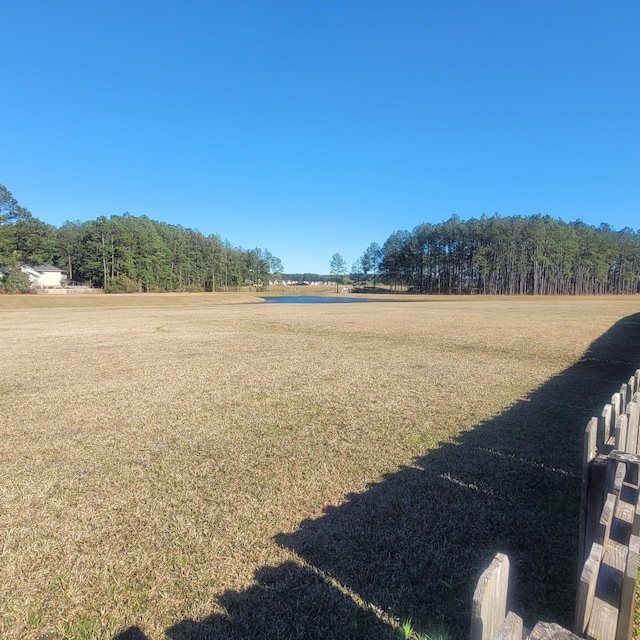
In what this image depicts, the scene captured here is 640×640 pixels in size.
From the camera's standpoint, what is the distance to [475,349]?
38.0ft

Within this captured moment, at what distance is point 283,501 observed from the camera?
332 cm

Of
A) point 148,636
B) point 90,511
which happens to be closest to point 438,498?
point 148,636

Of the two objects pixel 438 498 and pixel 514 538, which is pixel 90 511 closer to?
pixel 438 498

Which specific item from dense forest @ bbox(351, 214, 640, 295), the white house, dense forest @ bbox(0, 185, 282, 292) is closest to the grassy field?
dense forest @ bbox(0, 185, 282, 292)

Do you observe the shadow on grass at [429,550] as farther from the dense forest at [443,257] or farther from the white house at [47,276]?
the white house at [47,276]

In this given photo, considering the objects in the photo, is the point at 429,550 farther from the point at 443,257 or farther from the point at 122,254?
the point at 443,257

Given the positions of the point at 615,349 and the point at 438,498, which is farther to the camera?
the point at 615,349

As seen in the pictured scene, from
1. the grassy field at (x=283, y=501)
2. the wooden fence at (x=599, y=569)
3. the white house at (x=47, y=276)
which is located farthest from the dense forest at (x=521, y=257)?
the wooden fence at (x=599, y=569)

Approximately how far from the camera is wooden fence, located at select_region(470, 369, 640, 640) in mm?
1062

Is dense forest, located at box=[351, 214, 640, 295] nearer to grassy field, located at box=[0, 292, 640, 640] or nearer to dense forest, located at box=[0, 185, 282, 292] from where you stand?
dense forest, located at box=[0, 185, 282, 292]

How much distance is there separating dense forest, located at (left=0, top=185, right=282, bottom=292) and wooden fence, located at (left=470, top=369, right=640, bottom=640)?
6589 centimetres

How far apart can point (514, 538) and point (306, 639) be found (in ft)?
5.53

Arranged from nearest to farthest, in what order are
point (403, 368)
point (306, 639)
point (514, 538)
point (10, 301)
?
point (306, 639) → point (514, 538) → point (403, 368) → point (10, 301)

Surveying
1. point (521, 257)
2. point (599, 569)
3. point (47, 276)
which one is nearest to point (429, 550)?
point (599, 569)
